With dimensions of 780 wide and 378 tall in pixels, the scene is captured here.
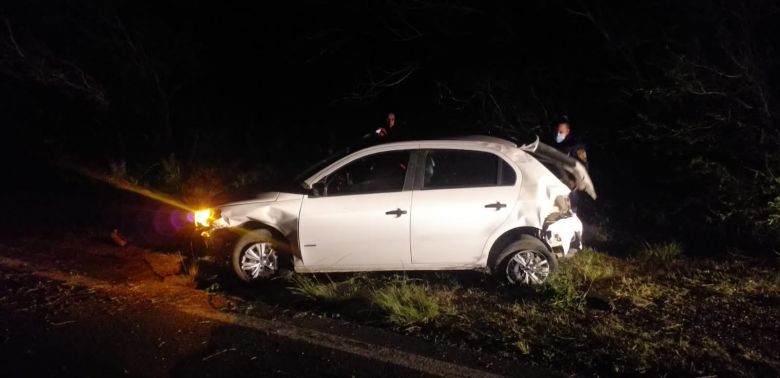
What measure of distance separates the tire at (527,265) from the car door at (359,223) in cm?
95

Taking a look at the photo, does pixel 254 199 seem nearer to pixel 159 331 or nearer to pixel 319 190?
pixel 319 190

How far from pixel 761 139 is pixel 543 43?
3810mm

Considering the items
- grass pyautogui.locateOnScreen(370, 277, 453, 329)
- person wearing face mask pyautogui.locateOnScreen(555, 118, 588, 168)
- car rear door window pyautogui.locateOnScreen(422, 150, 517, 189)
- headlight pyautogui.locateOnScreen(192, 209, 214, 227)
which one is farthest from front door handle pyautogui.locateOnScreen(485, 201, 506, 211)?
headlight pyautogui.locateOnScreen(192, 209, 214, 227)

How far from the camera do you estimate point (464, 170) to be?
6059mm

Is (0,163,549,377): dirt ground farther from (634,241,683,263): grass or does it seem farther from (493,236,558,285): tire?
(634,241,683,263): grass

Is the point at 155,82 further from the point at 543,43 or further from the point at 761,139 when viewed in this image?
the point at 761,139

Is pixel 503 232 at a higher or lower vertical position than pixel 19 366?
higher

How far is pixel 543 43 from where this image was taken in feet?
33.1

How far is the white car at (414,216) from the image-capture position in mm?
5902

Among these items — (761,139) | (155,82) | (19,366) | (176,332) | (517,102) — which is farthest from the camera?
(155,82)

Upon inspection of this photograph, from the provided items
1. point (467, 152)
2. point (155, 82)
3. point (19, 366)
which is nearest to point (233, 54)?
point (155, 82)

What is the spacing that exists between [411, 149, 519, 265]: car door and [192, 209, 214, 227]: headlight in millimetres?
2003

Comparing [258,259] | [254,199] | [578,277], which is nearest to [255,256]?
[258,259]

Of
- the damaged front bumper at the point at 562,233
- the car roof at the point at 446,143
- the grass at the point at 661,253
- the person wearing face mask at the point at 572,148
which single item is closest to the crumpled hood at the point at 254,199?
the car roof at the point at 446,143
